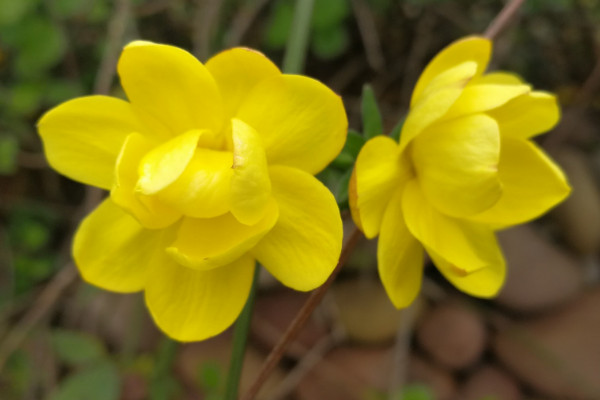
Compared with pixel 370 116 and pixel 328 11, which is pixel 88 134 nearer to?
pixel 370 116

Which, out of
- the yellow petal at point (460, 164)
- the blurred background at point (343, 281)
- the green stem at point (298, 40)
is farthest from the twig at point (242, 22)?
the yellow petal at point (460, 164)

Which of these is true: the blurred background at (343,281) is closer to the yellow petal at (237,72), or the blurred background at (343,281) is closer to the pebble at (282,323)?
the pebble at (282,323)

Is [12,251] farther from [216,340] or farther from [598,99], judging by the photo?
[598,99]

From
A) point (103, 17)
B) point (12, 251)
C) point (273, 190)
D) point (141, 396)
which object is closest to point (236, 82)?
point (273, 190)

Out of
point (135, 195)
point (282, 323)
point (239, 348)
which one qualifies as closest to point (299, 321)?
point (239, 348)

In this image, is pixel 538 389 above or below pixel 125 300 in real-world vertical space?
above

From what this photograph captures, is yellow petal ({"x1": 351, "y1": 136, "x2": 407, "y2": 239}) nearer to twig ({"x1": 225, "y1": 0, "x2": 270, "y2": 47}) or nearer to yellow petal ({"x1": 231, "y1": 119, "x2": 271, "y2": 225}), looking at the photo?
yellow petal ({"x1": 231, "y1": 119, "x2": 271, "y2": 225})

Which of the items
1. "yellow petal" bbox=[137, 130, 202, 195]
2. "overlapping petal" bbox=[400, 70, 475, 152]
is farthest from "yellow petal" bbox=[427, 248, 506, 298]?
"yellow petal" bbox=[137, 130, 202, 195]
